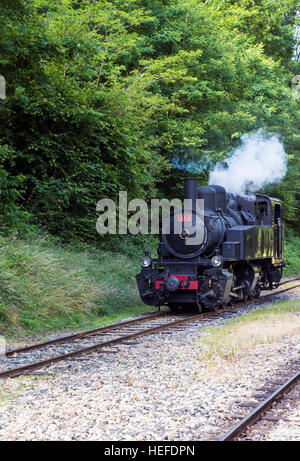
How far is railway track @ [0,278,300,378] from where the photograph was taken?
8250 millimetres

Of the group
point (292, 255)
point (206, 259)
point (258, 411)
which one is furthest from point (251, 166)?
point (292, 255)

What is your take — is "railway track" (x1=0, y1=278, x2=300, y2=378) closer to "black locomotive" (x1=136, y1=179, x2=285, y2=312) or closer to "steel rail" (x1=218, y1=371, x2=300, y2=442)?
"black locomotive" (x1=136, y1=179, x2=285, y2=312)

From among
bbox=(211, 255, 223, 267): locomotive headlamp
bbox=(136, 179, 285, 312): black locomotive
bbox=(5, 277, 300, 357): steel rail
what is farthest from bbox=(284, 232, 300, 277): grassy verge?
bbox=(5, 277, 300, 357): steel rail

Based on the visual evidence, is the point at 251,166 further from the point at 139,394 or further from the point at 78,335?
the point at 139,394

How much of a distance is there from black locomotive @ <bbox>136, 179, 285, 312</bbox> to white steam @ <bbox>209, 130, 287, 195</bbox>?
4.82 feet

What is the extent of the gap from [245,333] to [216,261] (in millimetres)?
3285

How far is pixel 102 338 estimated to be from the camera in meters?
10.4

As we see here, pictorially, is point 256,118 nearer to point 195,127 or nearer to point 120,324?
point 195,127

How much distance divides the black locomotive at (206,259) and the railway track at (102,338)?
0.56 m

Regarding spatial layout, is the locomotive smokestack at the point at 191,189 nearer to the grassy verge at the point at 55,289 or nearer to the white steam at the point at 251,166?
the grassy verge at the point at 55,289

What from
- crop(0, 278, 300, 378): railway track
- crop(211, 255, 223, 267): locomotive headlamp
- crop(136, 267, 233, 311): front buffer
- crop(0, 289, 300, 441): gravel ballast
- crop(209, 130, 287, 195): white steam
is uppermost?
crop(209, 130, 287, 195): white steam

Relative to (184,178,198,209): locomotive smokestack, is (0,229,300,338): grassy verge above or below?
below

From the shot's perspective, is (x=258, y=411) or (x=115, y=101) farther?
(x=115, y=101)

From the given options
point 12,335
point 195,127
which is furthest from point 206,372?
point 195,127
